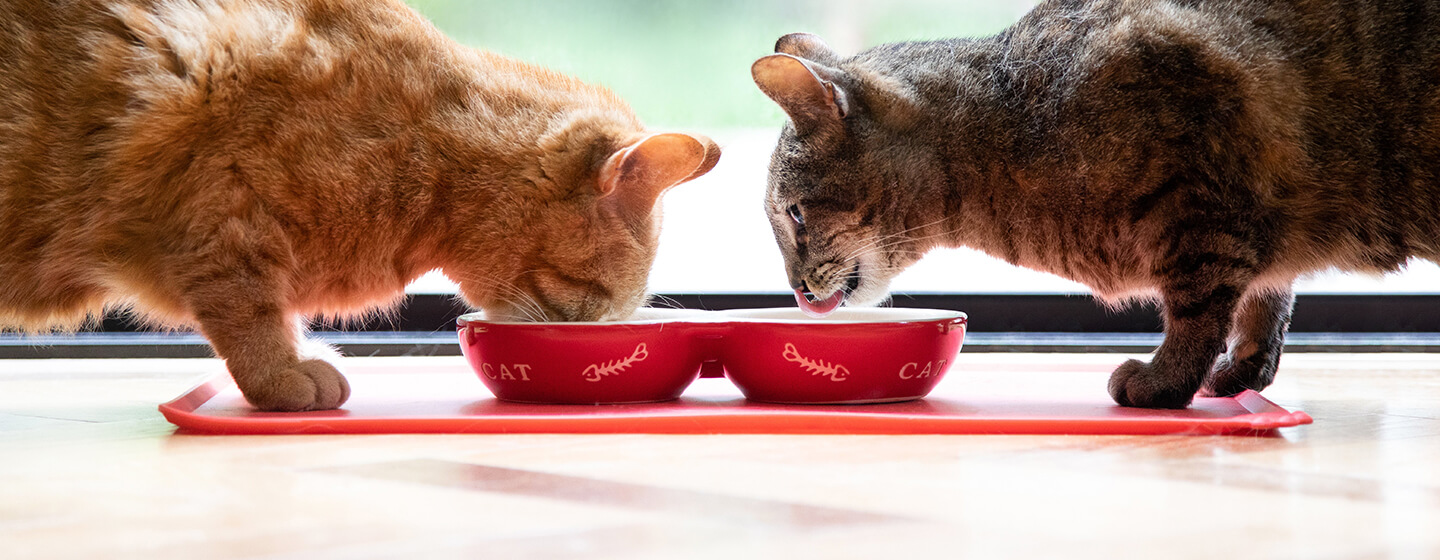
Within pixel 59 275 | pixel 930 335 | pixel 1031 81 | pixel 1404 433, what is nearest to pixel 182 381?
pixel 59 275

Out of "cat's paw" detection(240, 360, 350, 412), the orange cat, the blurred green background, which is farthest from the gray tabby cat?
the blurred green background

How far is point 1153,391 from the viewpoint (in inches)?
62.2

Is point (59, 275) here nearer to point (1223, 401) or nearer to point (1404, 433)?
point (1223, 401)

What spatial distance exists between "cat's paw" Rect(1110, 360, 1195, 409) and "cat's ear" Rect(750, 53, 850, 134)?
60 cm

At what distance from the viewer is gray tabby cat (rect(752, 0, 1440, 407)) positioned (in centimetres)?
156

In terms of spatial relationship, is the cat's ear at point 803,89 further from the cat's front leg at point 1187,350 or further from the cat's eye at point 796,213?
the cat's front leg at point 1187,350

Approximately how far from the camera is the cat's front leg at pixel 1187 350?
5.16 feet

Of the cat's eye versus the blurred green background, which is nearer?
the cat's eye

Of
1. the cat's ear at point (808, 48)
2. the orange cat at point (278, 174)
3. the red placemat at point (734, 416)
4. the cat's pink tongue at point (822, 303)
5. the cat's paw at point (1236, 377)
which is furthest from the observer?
the cat's ear at point (808, 48)

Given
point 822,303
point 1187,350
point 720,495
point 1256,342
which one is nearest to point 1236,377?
point 1256,342

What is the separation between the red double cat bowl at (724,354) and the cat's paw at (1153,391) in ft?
0.81

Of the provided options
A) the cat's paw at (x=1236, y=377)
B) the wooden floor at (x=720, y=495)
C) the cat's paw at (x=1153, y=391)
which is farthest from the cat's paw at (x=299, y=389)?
the cat's paw at (x=1236, y=377)

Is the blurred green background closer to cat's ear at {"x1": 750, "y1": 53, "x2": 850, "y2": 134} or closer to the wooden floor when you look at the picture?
cat's ear at {"x1": 750, "y1": 53, "x2": 850, "y2": 134}

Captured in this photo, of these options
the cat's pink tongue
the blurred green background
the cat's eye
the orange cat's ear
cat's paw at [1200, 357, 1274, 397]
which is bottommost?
cat's paw at [1200, 357, 1274, 397]
